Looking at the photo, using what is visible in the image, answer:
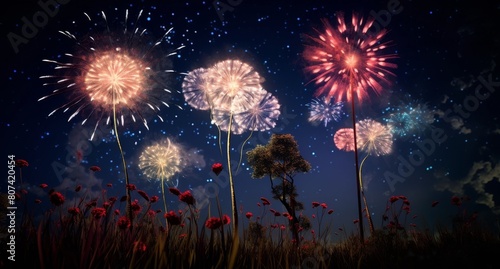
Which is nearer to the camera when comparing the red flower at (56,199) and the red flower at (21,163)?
the red flower at (56,199)

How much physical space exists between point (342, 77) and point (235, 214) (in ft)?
41.6

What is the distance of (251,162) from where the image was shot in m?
21.4

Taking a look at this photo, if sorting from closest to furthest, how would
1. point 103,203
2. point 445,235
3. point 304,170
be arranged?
point 103,203 → point 445,235 → point 304,170

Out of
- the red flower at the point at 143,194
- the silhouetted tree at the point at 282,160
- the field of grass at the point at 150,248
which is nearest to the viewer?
the field of grass at the point at 150,248

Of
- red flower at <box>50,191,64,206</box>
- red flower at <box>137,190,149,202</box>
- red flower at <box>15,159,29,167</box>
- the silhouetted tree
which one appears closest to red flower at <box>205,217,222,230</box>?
red flower at <box>50,191,64,206</box>

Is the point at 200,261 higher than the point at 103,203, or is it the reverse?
the point at 103,203

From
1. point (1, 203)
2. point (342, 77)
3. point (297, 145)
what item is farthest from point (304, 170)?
point (1, 203)

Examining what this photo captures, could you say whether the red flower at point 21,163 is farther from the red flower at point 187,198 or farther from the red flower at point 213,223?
the red flower at point 213,223

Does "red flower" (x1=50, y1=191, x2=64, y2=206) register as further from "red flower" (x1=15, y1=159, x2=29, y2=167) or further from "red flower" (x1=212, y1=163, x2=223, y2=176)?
"red flower" (x1=212, y1=163, x2=223, y2=176)

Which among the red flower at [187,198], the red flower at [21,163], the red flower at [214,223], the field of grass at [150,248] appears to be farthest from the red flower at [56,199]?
the red flower at [214,223]

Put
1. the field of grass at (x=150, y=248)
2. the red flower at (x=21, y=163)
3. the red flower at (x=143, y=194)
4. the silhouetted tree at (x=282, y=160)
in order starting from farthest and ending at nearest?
the silhouetted tree at (x=282, y=160), the red flower at (x=143, y=194), the red flower at (x=21, y=163), the field of grass at (x=150, y=248)

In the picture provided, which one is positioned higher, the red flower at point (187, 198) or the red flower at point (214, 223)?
the red flower at point (187, 198)

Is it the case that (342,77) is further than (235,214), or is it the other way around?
(342,77)

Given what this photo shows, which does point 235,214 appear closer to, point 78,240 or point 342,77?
point 78,240
